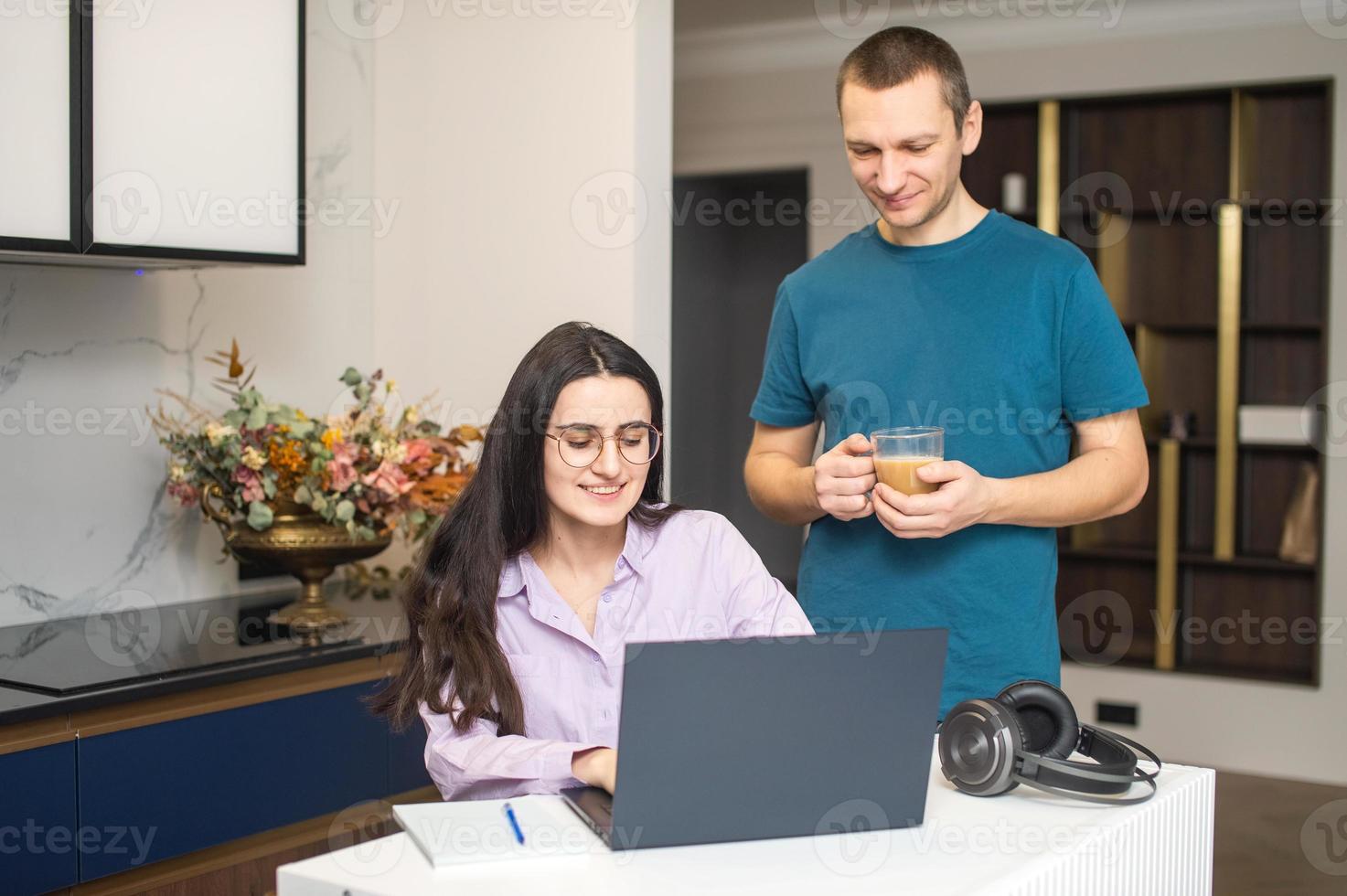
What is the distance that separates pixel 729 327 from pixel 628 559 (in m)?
5.30

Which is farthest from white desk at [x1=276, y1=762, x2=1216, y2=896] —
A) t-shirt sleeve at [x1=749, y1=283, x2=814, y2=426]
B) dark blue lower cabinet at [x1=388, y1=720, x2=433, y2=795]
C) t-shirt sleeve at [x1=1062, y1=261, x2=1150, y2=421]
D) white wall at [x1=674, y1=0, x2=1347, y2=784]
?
white wall at [x1=674, y1=0, x2=1347, y2=784]

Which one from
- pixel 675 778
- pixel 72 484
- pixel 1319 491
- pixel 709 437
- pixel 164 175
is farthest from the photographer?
pixel 709 437

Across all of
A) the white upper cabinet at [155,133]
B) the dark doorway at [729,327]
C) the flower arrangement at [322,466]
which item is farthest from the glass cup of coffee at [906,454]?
the dark doorway at [729,327]

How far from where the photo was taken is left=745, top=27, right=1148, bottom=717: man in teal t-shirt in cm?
191

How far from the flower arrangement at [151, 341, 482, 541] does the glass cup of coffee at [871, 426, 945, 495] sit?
1186mm

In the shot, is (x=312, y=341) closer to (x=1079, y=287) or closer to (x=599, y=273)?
(x=599, y=273)

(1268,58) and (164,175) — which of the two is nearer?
(164,175)

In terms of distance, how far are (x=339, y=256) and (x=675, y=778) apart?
7.78ft

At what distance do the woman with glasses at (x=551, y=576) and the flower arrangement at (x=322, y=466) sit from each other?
2.91 feet

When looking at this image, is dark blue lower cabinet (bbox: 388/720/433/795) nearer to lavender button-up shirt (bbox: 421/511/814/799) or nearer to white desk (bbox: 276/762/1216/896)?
lavender button-up shirt (bbox: 421/511/814/799)

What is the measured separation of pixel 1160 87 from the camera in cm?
495

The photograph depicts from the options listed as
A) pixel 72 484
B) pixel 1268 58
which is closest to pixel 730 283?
pixel 1268 58

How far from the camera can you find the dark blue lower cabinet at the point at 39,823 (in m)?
2.01

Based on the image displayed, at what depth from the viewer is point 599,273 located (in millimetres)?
3148
